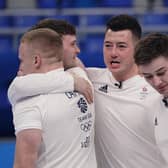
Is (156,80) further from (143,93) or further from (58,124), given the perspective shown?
(143,93)

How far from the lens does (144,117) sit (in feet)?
12.8

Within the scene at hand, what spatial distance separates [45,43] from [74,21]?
7797 millimetres

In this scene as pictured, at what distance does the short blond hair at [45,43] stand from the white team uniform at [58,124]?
0.39ft

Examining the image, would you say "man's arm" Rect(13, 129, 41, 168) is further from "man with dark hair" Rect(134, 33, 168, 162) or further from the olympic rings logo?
"man with dark hair" Rect(134, 33, 168, 162)

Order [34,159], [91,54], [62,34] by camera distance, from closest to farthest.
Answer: [34,159] < [62,34] < [91,54]

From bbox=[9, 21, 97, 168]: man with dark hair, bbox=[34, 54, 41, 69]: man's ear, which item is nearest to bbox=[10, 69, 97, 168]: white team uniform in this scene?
bbox=[9, 21, 97, 168]: man with dark hair

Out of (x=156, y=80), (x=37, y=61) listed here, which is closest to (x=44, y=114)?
(x=37, y=61)

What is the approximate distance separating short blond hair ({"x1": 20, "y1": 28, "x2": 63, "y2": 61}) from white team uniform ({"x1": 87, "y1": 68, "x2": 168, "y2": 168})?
0.79 m

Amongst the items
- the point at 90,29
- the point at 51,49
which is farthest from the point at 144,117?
the point at 90,29

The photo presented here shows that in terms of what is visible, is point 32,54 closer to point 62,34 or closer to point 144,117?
point 62,34

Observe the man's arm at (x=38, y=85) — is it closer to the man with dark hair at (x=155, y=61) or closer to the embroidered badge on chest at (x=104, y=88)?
the man with dark hair at (x=155, y=61)

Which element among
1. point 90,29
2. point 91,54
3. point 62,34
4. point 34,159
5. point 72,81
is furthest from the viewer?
point 90,29

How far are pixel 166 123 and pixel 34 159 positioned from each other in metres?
0.77

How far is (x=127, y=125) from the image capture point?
3920 mm
